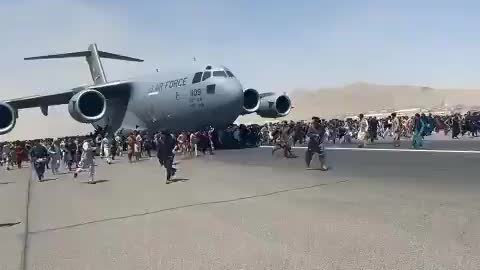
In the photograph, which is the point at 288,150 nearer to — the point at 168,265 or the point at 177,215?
the point at 177,215

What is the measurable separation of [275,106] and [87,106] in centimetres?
1038

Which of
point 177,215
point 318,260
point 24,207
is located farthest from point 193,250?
point 24,207

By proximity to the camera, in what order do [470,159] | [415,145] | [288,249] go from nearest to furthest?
[288,249], [470,159], [415,145]

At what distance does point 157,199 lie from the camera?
9.45m

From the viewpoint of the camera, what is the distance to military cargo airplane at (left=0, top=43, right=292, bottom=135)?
2100cm

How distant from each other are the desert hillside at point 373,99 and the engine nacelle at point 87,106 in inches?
4471

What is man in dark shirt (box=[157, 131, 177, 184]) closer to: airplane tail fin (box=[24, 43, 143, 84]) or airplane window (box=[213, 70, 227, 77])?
airplane window (box=[213, 70, 227, 77])

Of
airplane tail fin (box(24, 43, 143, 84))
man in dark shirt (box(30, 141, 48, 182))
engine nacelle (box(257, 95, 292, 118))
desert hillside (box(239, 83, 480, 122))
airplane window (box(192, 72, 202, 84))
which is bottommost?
man in dark shirt (box(30, 141, 48, 182))

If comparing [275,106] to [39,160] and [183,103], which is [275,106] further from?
[39,160]

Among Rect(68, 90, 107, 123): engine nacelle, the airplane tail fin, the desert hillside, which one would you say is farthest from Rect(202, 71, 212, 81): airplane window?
the desert hillside

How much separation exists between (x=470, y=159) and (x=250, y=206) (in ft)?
29.6

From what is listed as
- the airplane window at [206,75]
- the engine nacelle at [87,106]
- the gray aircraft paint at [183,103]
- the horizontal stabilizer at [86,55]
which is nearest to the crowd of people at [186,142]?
the gray aircraft paint at [183,103]

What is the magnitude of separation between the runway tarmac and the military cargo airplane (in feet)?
30.8

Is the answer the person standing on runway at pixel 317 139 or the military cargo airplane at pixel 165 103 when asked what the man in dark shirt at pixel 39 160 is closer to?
the military cargo airplane at pixel 165 103
